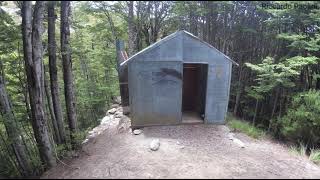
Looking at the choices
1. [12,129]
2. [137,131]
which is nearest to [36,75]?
[12,129]

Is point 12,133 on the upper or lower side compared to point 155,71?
lower

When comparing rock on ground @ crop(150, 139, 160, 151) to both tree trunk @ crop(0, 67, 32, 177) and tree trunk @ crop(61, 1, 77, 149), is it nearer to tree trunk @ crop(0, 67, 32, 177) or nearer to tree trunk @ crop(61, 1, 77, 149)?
tree trunk @ crop(61, 1, 77, 149)

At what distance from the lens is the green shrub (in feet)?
32.3

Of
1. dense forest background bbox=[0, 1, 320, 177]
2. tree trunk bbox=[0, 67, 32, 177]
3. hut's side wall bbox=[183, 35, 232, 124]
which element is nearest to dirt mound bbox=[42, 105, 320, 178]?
hut's side wall bbox=[183, 35, 232, 124]

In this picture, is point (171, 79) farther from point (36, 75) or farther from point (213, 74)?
point (36, 75)

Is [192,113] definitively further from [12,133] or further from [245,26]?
[12,133]

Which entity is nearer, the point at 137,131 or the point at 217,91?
the point at 137,131

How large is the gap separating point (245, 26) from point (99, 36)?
8.71 metres

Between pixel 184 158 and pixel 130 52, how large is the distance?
822 centimetres

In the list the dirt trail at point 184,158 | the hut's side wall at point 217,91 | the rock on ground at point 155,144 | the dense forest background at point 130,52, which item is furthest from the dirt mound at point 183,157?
the dense forest background at point 130,52

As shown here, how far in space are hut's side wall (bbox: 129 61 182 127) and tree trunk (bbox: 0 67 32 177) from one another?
3285 millimetres

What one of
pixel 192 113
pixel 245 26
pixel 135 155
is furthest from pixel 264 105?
pixel 135 155

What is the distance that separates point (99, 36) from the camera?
17.8 m

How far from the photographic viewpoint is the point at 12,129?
823cm
